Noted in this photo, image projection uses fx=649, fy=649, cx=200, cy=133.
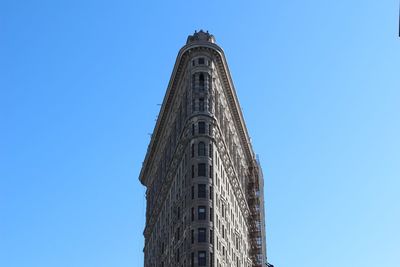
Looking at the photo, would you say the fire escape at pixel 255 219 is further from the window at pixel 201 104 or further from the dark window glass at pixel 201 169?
the dark window glass at pixel 201 169

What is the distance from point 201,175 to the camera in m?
101

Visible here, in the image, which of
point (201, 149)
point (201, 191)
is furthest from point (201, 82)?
point (201, 191)

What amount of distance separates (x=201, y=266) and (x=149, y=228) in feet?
152

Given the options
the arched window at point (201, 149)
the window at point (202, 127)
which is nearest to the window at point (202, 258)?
the arched window at point (201, 149)

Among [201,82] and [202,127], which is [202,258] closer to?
[202,127]

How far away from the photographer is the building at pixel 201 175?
325 ft

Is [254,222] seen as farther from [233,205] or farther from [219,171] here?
[219,171]

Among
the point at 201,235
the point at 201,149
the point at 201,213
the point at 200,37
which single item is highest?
the point at 200,37

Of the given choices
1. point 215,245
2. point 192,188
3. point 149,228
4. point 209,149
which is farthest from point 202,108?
point 149,228

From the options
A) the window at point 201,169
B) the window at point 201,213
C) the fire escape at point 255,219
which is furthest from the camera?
the fire escape at point 255,219

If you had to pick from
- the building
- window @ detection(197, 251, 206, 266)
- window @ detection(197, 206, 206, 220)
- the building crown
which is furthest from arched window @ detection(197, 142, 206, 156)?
the building crown

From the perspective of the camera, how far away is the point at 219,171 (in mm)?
107250

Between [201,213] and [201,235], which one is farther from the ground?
[201,213]

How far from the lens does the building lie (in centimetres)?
9894
